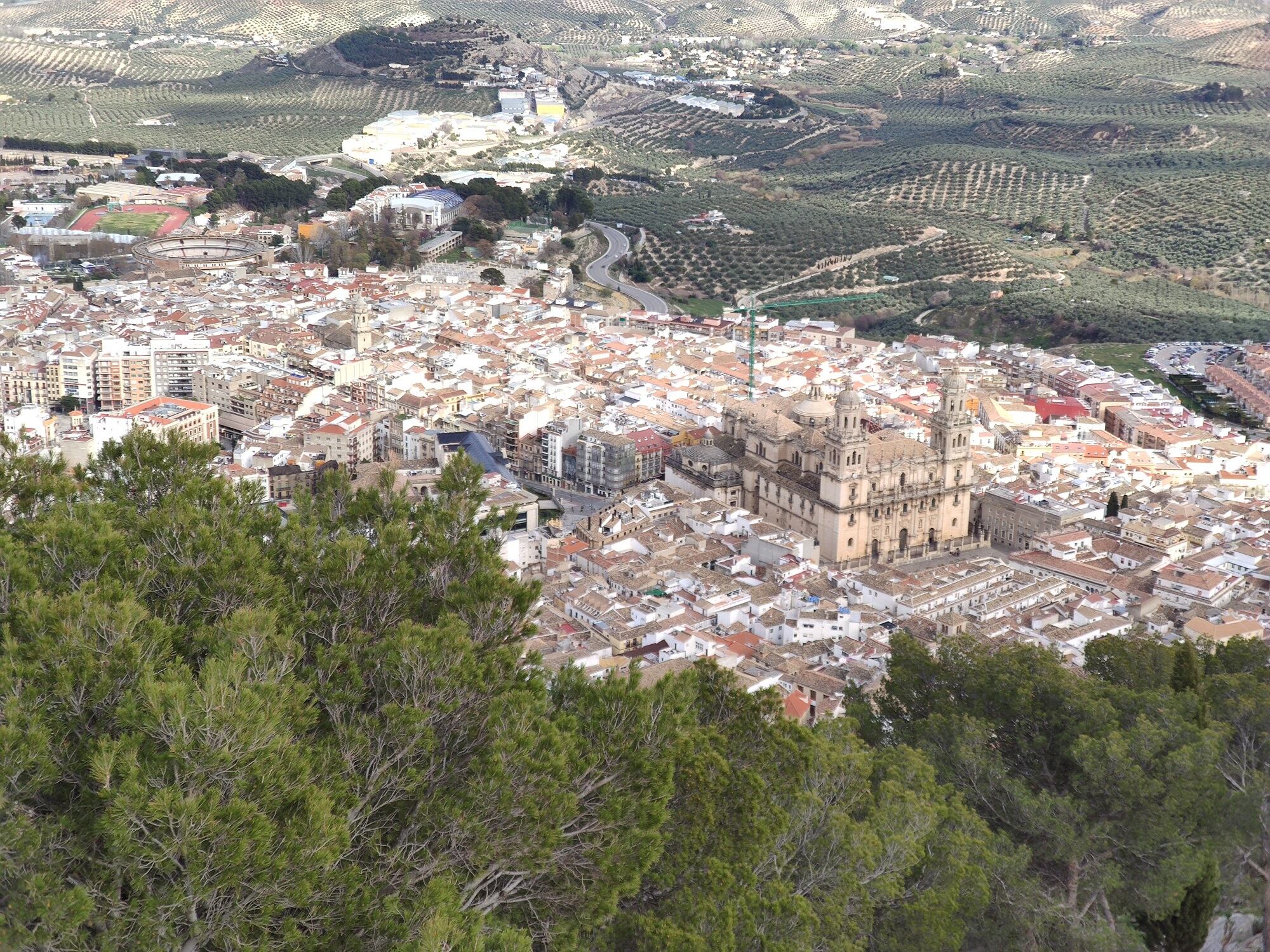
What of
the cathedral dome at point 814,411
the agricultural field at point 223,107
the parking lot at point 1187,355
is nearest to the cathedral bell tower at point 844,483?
the cathedral dome at point 814,411

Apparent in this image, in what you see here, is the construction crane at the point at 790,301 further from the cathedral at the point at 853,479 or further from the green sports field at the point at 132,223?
the green sports field at the point at 132,223

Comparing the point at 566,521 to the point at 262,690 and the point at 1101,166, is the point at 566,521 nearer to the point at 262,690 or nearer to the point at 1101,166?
the point at 262,690

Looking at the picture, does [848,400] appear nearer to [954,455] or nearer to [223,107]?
[954,455]

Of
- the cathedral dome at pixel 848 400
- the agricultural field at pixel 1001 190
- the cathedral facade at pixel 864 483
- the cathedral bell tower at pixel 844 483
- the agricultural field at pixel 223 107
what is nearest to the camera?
the cathedral dome at pixel 848 400

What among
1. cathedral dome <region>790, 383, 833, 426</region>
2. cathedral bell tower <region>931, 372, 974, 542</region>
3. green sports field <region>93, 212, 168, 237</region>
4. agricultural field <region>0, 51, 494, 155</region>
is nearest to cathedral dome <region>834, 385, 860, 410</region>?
cathedral bell tower <region>931, 372, 974, 542</region>

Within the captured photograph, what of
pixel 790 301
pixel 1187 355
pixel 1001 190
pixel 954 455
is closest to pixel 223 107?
pixel 1001 190

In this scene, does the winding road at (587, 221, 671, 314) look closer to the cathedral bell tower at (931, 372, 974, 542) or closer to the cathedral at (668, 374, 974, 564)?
the cathedral at (668, 374, 974, 564)

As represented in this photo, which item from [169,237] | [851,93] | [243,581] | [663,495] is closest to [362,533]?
[243,581]
